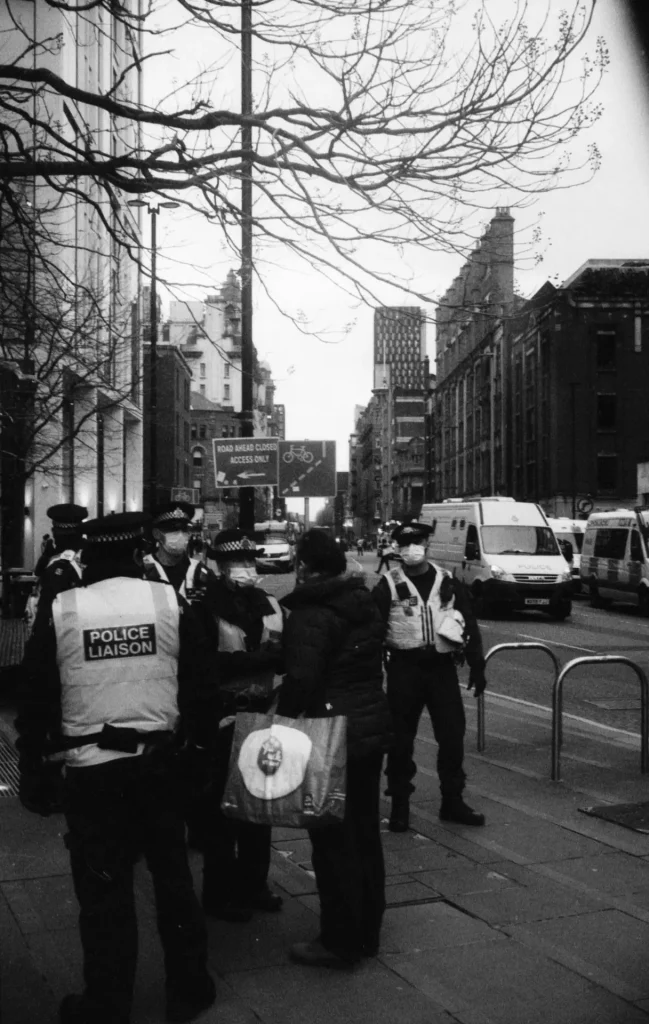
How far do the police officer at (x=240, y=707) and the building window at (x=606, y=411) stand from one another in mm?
54032

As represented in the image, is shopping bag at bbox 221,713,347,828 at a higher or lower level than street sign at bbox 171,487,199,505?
lower

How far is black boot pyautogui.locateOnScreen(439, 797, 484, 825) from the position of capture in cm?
657

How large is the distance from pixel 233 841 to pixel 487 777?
11.6 ft

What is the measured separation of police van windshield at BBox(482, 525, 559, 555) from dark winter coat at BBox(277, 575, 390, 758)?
67.8 feet

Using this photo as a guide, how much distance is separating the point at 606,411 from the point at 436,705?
173ft

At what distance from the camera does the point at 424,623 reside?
6.65 meters

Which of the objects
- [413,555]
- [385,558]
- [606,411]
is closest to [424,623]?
[413,555]

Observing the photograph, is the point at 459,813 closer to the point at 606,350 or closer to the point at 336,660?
the point at 336,660

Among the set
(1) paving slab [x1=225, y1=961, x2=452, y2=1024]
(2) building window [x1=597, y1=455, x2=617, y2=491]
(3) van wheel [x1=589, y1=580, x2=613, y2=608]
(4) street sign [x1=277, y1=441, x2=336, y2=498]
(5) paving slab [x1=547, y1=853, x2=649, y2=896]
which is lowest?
(3) van wheel [x1=589, y1=580, x2=613, y2=608]

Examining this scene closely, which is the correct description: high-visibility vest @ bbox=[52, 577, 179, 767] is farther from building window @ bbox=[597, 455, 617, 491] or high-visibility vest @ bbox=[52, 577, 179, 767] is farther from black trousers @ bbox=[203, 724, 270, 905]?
building window @ bbox=[597, 455, 617, 491]

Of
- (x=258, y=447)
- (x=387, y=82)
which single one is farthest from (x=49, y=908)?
(x=258, y=447)

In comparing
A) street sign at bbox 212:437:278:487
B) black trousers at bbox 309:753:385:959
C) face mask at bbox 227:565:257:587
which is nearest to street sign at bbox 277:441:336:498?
street sign at bbox 212:437:278:487

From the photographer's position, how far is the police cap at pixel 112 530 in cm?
393

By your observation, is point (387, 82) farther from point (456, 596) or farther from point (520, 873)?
point (520, 873)
